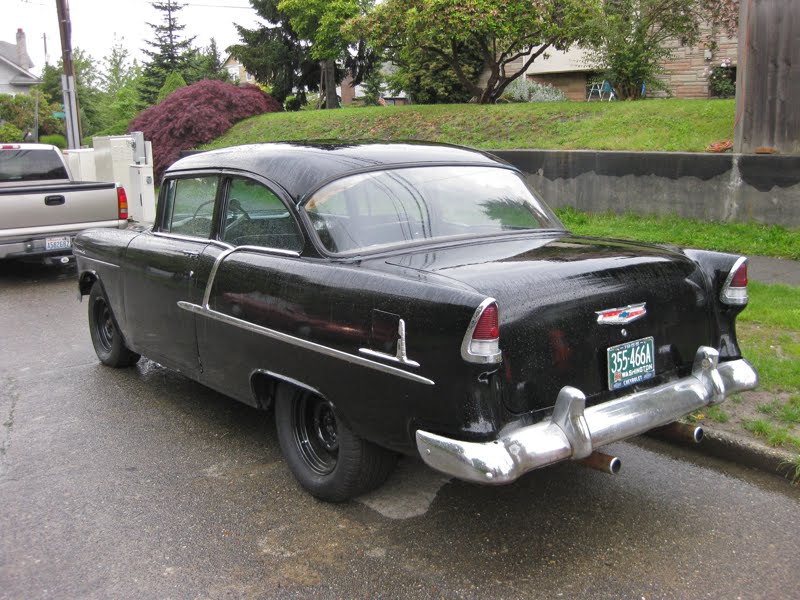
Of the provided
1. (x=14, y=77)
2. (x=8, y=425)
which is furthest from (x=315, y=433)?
(x=14, y=77)

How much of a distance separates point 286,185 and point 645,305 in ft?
6.30

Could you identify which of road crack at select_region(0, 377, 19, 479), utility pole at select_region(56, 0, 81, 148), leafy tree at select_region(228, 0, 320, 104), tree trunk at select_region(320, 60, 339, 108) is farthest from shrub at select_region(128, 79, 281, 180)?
road crack at select_region(0, 377, 19, 479)

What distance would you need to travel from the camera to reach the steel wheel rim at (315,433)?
13.1 ft

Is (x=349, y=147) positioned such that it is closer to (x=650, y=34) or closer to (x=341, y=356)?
(x=341, y=356)

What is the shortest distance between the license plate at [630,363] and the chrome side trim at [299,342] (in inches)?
35.2

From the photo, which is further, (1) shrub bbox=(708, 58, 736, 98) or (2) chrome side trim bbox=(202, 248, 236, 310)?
(1) shrub bbox=(708, 58, 736, 98)

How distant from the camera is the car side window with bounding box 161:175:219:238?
4.79 meters

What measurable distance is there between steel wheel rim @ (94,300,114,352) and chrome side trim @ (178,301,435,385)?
6.70 ft

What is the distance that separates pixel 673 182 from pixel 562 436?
7950 millimetres

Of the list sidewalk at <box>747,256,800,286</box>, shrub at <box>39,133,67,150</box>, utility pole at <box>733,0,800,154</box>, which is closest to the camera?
sidewalk at <box>747,256,800,286</box>

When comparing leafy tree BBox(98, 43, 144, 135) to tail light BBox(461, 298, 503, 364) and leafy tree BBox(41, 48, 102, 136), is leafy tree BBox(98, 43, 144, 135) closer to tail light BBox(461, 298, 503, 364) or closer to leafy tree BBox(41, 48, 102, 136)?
leafy tree BBox(41, 48, 102, 136)

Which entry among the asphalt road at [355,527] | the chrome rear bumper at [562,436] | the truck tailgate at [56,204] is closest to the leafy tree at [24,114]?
the truck tailgate at [56,204]

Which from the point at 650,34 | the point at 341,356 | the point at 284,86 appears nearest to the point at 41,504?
the point at 341,356

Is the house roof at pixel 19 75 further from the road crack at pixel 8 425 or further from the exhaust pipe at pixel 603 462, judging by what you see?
the exhaust pipe at pixel 603 462
